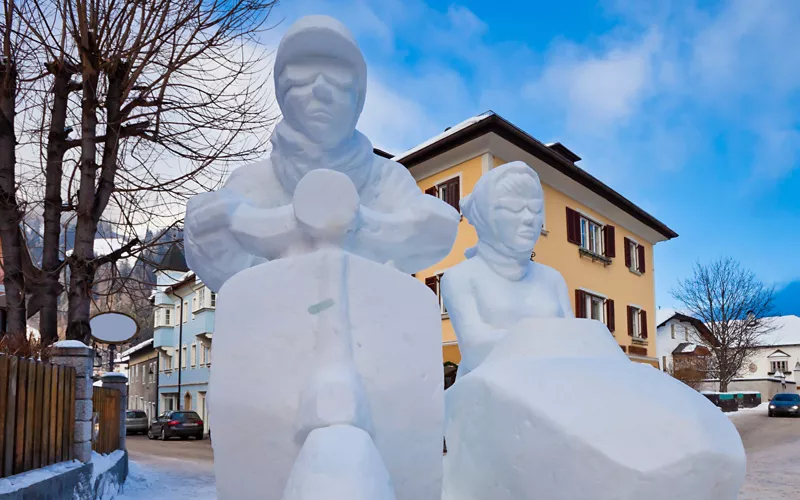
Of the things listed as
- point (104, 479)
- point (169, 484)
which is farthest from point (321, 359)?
point (169, 484)

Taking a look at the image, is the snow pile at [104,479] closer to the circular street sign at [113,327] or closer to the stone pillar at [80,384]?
the stone pillar at [80,384]

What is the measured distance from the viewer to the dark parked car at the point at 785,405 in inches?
1057

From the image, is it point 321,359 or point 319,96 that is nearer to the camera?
point 321,359

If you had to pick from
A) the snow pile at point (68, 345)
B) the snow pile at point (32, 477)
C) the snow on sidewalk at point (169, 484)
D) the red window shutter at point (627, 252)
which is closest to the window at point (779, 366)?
the red window shutter at point (627, 252)

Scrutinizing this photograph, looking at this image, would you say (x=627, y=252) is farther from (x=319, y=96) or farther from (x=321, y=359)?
(x=321, y=359)

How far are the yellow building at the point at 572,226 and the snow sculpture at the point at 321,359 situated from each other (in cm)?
1077

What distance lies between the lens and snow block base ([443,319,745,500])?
62.0 inches

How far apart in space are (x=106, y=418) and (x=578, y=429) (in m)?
9.43

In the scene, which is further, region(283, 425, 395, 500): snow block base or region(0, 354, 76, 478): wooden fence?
region(0, 354, 76, 478): wooden fence

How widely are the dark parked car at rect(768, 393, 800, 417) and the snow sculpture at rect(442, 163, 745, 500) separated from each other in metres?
29.5

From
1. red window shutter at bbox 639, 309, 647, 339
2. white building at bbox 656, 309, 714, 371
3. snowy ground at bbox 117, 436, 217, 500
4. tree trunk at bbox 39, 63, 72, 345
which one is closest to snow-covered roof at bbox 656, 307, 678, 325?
white building at bbox 656, 309, 714, 371

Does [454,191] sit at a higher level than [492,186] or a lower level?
higher

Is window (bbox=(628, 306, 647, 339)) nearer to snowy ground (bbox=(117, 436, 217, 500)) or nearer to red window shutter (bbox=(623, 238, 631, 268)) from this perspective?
red window shutter (bbox=(623, 238, 631, 268))

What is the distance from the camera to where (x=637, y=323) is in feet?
79.0
